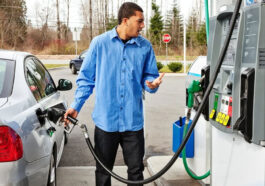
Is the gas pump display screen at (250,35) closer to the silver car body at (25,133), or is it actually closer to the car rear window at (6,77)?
the silver car body at (25,133)

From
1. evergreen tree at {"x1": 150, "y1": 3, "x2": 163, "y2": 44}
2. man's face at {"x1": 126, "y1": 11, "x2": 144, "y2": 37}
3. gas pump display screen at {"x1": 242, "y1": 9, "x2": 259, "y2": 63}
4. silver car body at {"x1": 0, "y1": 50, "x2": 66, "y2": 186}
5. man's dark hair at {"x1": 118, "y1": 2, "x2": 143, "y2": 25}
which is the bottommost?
silver car body at {"x1": 0, "y1": 50, "x2": 66, "y2": 186}

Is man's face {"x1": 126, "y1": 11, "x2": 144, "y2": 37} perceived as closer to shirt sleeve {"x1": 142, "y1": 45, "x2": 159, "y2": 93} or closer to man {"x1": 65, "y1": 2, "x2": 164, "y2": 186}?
man {"x1": 65, "y1": 2, "x2": 164, "y2": 186}

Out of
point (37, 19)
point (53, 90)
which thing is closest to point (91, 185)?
point (53, 90)

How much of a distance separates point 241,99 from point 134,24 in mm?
1094

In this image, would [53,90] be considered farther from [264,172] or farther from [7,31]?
[7,31]

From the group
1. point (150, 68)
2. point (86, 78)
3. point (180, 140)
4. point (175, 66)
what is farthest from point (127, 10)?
point (175, 66)

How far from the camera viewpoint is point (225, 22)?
251 centimetres

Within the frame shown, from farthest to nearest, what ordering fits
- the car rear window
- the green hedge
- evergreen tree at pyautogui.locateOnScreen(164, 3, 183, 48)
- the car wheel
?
evergreen tree at pyautogui.locateOnScreen(164, 3, 183, 48) < the green hedge < the car wheel < the car rear window

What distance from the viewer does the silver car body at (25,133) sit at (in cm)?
232

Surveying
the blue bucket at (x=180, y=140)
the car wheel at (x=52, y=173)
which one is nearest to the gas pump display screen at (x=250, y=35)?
the blue bucket at (x=180, y=140)

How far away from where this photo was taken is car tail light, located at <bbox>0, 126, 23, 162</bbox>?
2.30 metres

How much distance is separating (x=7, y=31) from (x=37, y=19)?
609cm

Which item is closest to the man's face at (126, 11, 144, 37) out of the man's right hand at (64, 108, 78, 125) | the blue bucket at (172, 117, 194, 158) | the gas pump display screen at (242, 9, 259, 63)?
the man's right hand at (64, 108, 78, 125)

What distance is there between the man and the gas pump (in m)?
0.59
